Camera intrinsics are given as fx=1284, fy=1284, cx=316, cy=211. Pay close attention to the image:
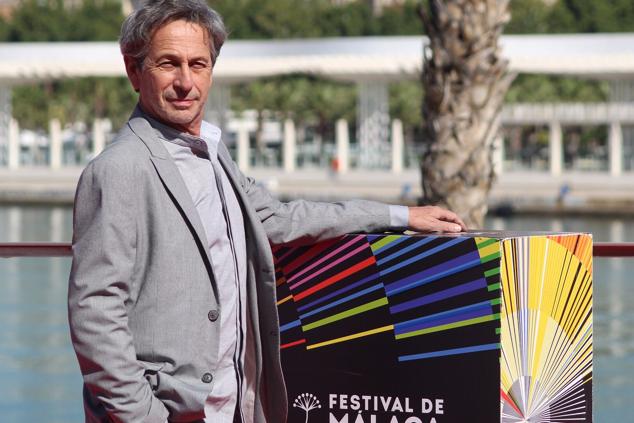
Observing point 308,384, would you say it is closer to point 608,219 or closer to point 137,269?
point 137,269

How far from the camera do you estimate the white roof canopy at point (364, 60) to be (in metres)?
36.9

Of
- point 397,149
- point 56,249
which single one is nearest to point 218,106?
point 397,149

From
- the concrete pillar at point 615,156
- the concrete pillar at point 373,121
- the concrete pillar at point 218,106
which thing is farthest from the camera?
the concrete pillar at point 218,106

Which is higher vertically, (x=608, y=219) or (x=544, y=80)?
(x=544, y=80)

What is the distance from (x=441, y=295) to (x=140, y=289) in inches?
25.5

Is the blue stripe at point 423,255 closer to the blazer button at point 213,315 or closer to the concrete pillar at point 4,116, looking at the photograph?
the blazer button at point 213,315

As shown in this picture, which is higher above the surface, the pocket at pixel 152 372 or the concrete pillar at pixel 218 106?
the concrete pillar at pixel 218 106

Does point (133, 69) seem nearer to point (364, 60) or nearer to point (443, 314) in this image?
point (443, 314)

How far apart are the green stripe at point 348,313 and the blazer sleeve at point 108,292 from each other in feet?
1.76

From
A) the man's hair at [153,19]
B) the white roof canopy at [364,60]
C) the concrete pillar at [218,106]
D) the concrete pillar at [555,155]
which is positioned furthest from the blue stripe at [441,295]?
the concrete pillar at [218,106]

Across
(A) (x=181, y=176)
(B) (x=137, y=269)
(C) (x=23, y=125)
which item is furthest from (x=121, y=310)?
(C) (x=23, y=125)

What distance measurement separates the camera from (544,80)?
160ft

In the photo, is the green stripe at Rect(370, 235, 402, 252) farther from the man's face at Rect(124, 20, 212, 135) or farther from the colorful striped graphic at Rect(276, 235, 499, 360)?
the man's face at Rect(124, 20, 212, 135)

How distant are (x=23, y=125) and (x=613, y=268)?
1651 inches
